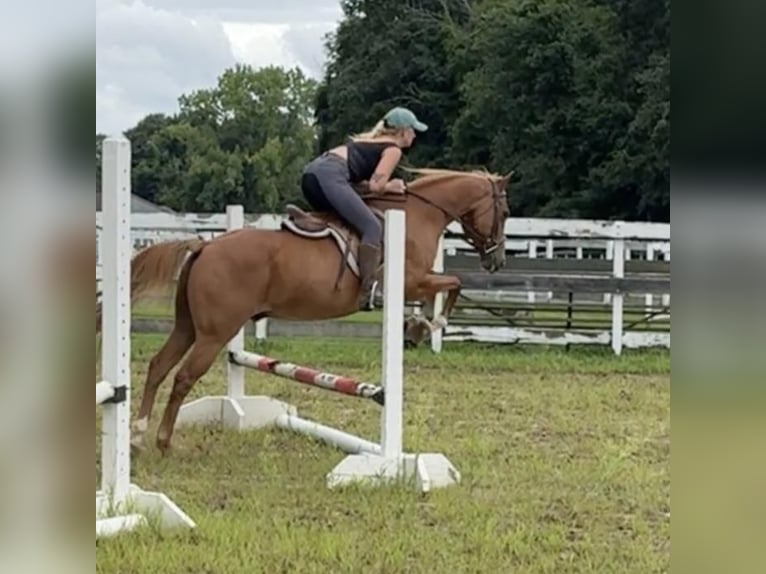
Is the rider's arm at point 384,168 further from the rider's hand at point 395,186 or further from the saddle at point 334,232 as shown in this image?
the saddle at point 334,232

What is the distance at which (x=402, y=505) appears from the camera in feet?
10.9

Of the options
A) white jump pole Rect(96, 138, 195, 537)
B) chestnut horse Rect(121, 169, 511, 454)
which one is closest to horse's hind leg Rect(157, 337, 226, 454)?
chestnut horse Rect(121, 169, 511, 454)

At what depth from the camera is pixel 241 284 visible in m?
4.19

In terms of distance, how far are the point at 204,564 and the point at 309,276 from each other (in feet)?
6.17

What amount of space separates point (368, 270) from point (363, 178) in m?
0.47

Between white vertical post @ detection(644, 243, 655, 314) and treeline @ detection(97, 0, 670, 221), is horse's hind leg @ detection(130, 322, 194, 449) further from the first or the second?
treeline @ detection(97, 0, 670, 221)

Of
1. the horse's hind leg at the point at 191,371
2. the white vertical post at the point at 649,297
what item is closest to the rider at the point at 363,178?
the horse's hind leg at the point at 191,371

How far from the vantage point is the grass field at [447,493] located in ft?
8.93

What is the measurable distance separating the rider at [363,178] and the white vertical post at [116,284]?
1.76 metres

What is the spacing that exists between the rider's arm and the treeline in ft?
52.3

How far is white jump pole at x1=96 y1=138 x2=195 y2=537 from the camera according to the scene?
2.62 metres
